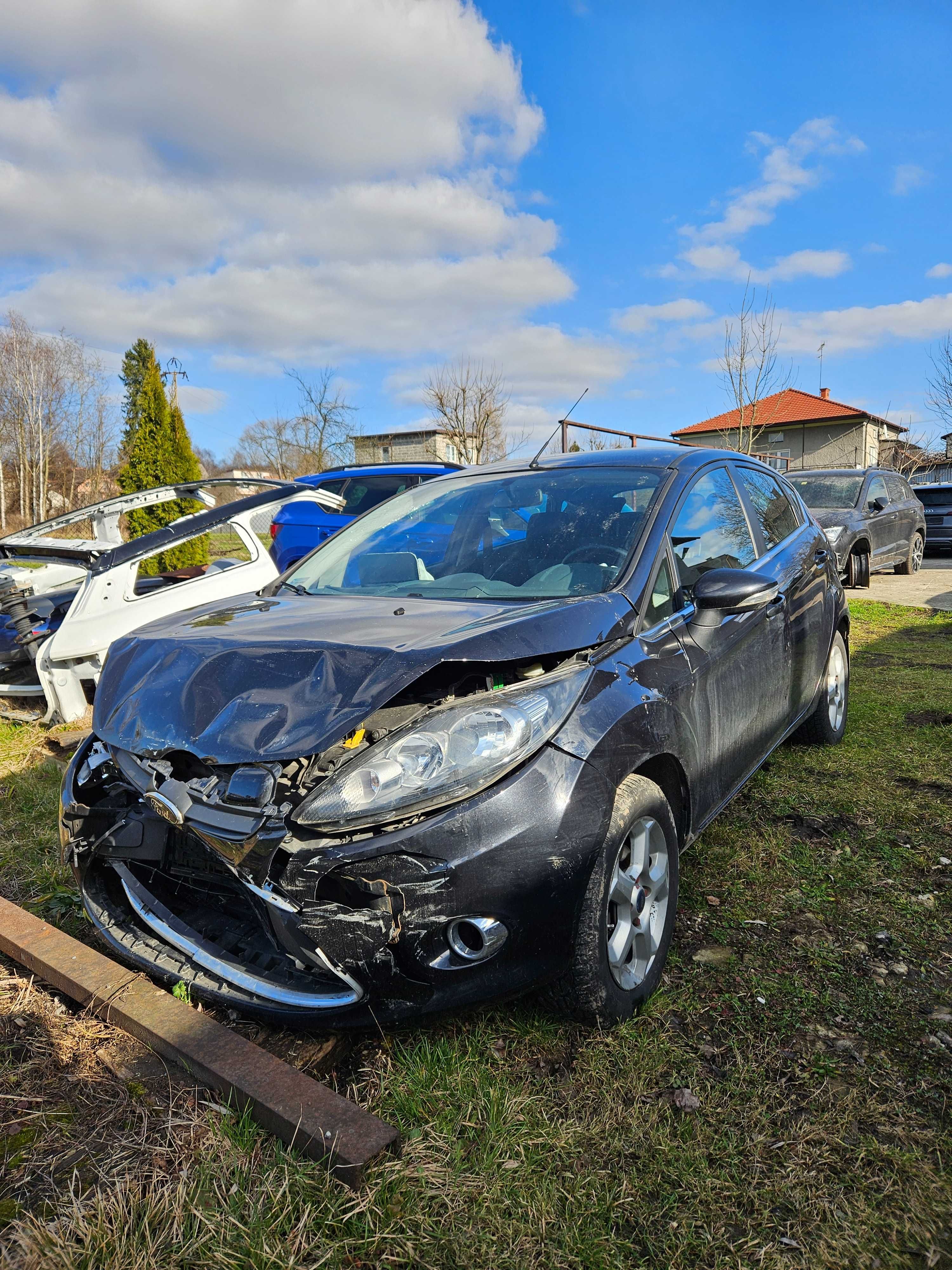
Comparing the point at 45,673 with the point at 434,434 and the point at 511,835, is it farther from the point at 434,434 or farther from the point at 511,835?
the point at 434,434

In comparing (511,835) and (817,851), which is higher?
(511,835)

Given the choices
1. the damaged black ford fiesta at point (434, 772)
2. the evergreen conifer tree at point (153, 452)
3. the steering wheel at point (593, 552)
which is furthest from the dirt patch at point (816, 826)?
the evergreen conifer tree at point (153, 452)

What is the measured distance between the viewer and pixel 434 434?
50.4m

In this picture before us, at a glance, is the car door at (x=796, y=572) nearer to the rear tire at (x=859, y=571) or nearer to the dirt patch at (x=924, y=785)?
the dirt patch at (x=924, y=785)

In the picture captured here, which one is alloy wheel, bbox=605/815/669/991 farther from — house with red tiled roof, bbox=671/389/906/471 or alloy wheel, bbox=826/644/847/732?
house with red tiled roof, bbox=671/389/906/471

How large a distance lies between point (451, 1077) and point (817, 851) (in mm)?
1974

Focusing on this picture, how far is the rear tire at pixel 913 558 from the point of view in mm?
13289

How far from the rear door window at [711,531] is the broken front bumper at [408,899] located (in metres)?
1.15

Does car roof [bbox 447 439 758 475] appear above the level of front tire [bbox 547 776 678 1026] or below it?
above

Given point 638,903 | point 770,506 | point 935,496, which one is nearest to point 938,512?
point 935,496

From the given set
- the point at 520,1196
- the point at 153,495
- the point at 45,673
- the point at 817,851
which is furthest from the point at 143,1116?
the point at 153,495

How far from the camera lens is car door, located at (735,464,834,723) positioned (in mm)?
3664

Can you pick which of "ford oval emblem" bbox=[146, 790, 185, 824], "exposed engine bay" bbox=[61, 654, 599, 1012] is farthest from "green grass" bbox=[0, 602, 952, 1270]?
"ford oval emblem" bbox=[146, 790, 185, 824]

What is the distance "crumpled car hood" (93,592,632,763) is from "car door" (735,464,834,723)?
1.51m
